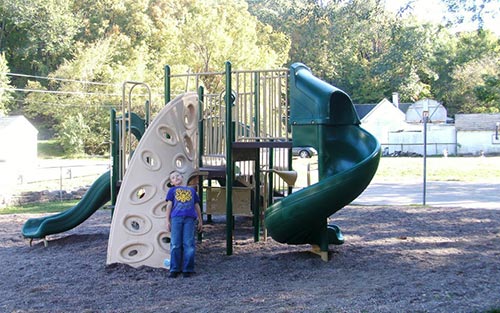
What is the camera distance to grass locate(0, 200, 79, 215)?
16359mm

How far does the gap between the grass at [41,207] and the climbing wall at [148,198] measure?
829cm

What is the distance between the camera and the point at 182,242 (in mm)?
7766

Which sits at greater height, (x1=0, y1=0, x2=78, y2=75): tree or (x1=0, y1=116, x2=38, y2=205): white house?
(x1=0, y1=0, x2=78, y2=75): tree

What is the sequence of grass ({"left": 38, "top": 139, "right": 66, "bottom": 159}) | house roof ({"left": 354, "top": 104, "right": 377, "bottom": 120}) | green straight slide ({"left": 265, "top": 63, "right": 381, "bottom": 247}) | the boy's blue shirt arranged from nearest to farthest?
green straight slide ({"left": 265, "top": 63, "right": 381, "bottom": 247})
the boy's blue shirt
grass ({"left": 38, "top": 139, "right": 66, "bottom": 159})
house roof ({"left": 354, "top": 104, "right": 377, "bottom": 120})

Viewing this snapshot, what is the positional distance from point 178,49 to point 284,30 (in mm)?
31787

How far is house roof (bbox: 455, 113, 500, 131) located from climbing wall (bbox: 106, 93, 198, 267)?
50209mm

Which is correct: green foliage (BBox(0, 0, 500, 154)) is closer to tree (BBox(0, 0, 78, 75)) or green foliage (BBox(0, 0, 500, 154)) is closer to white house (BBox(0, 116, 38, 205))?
tree (BBox(0, 0, 78, 75))

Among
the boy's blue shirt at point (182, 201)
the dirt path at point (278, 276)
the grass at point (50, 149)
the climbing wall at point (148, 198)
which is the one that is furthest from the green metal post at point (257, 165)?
the grass at point (50, 149)

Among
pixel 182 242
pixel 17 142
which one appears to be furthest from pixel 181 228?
pixel 17 142

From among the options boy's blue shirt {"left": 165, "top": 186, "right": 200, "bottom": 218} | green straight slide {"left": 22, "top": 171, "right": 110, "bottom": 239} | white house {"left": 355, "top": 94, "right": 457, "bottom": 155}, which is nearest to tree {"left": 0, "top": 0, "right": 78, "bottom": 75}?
white house {"left": 355, "top": 94, "right": 457, "bottom": 155}

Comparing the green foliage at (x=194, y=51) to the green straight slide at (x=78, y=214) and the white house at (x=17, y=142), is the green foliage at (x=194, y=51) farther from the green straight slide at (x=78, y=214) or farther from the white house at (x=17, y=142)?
the green straight slide at (x=78, y=214)

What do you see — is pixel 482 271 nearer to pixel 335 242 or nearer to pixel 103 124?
pixel 335 242

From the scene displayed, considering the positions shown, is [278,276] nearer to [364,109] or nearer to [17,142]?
[17,142]

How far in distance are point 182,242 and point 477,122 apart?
52864 mm
